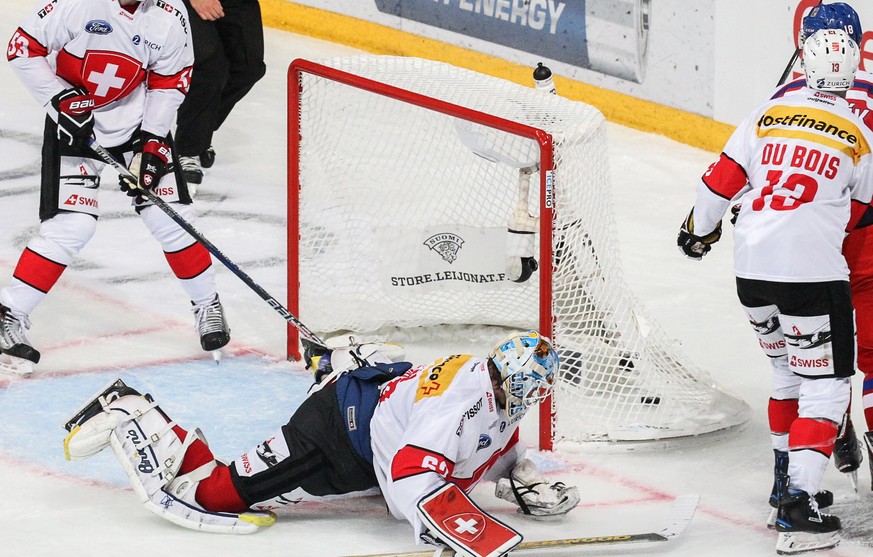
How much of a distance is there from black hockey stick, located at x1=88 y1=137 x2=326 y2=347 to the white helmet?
1.55 meters

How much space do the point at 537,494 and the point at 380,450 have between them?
43 centimetres

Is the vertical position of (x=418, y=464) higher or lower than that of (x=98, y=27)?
lower

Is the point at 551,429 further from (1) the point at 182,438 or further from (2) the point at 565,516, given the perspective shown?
(1) the point at 182,438

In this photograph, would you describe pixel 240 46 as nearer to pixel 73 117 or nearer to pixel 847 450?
pixel 73 117

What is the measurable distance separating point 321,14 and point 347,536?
5.54m

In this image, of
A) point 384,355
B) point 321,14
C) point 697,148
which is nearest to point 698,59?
point 697,148

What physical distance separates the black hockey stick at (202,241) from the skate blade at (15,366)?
602 millimetres

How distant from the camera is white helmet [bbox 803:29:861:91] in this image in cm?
337

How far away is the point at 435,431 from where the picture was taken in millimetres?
3129

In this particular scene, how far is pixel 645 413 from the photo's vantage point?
4.06 meters

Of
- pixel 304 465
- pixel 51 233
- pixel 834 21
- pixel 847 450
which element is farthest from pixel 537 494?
pixel 51 233

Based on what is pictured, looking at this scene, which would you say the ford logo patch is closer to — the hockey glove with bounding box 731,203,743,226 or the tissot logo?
the hockey glove with bounding box 731,203,743,226

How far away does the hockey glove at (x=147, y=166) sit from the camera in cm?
432

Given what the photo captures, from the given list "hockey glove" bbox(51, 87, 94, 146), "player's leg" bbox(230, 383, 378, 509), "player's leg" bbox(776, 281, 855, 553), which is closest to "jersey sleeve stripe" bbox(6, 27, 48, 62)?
"hockey glove" bbox(51, 87, 94, 146)
